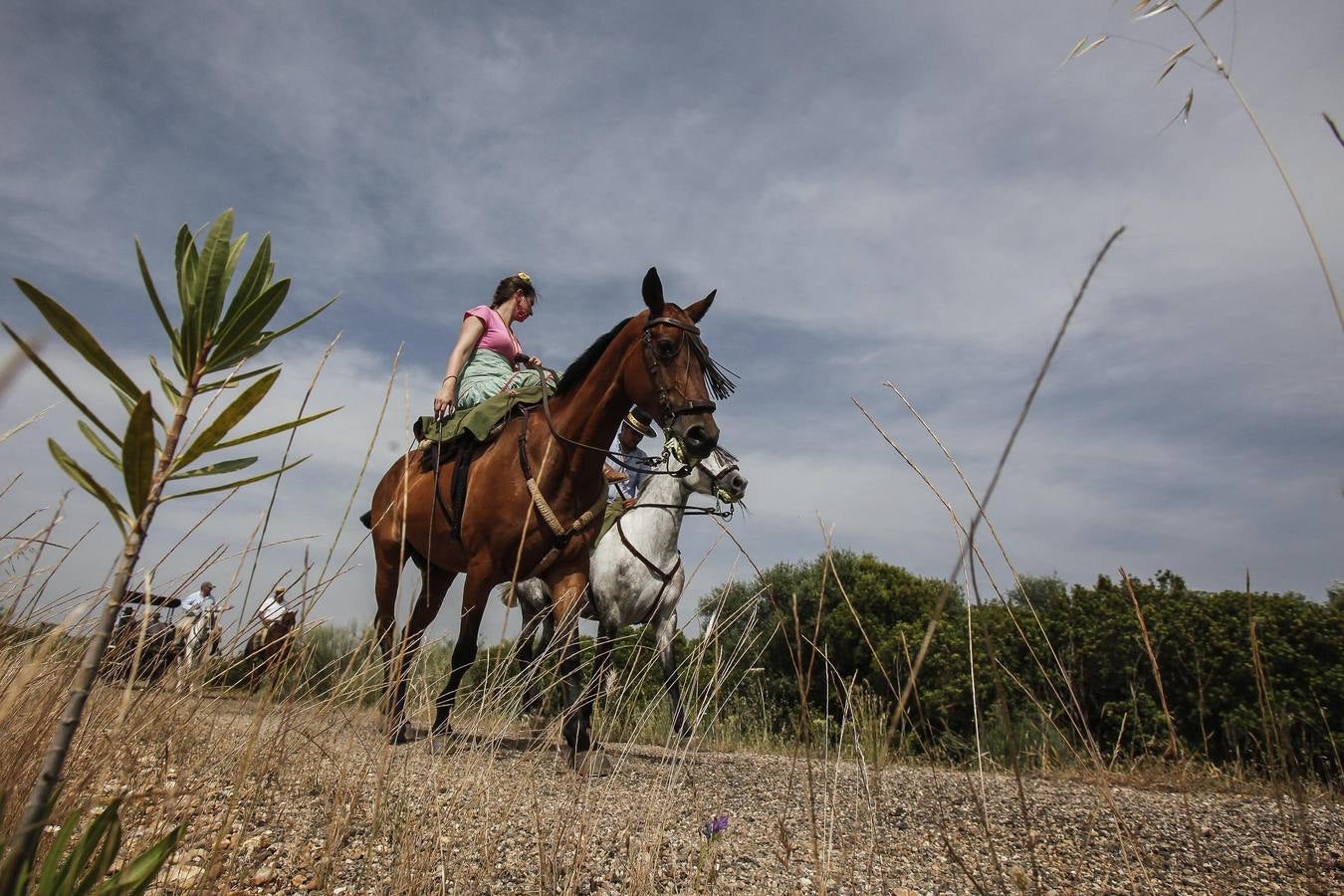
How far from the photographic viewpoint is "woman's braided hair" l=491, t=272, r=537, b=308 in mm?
5582

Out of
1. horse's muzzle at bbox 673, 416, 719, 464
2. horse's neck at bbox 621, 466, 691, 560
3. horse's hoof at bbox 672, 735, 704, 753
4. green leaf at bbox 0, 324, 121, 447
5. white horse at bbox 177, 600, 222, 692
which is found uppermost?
horse's neck at bbox 621, 466, 691, 560

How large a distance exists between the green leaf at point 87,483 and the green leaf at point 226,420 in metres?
0.07

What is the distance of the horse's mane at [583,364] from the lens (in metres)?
4.59

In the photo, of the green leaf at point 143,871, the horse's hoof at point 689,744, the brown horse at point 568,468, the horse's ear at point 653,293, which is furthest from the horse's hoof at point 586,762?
the green leaf at point 143,871

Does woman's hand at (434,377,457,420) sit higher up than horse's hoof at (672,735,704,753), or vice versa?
woman's hand at (434,377,457,420)

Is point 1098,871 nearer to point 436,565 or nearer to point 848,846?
point 848,846

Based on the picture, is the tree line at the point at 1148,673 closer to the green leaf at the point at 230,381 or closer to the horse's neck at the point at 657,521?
the horse's neck at the point at 657,521

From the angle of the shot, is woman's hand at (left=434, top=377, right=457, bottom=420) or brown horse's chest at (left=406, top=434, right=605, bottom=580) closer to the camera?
brown horse's chest at (left=406, top=434, right=605, bottom=580)

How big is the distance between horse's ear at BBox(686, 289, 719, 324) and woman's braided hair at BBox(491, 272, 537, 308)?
164 cm

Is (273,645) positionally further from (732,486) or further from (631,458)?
(732,486)

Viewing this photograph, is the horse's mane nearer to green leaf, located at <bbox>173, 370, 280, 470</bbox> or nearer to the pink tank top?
the pink tank top

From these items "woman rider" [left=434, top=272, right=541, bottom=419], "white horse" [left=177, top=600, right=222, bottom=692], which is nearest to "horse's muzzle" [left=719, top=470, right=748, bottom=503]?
"woman rider" [left=434, top=272, right=541, bottom=419]

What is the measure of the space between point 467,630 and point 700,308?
2368 mm

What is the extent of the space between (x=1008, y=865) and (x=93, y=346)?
3006mm
